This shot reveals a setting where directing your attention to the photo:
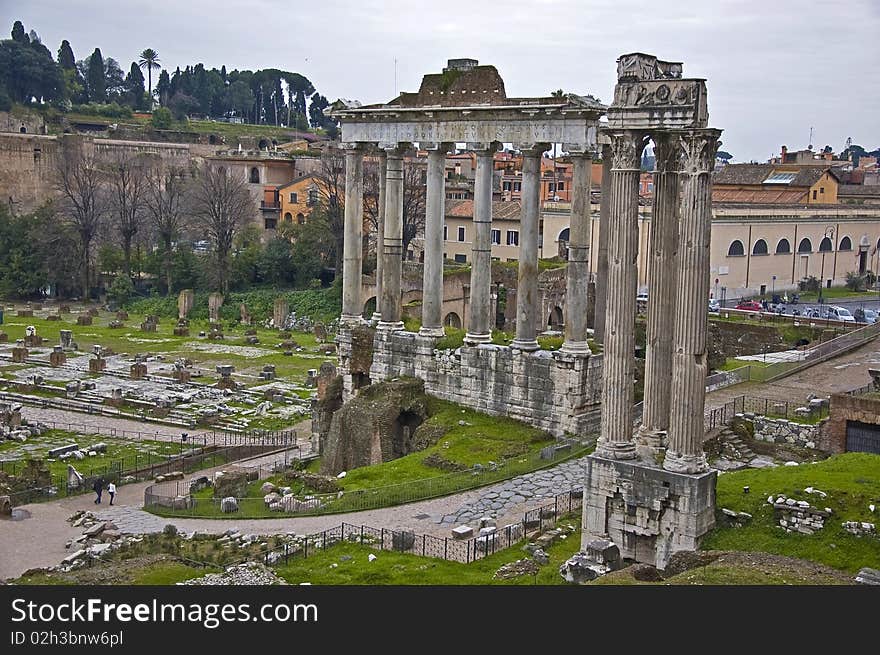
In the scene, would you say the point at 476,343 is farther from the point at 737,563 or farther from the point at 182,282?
the point at 182,282

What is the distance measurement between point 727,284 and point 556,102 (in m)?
28.8

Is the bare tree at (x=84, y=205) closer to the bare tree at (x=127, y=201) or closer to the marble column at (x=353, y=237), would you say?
Answer: the bare tree at (x=127, y=201)

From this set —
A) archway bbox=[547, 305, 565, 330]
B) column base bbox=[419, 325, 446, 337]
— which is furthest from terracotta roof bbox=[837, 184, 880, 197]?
column base bbox=[419, 325, 446, 337]

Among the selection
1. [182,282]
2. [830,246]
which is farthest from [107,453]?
[830,246]

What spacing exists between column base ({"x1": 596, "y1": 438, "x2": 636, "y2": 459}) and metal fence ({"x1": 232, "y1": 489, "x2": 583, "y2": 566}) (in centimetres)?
257

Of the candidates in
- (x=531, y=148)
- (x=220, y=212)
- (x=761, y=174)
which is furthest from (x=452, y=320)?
(x=761, y=174)

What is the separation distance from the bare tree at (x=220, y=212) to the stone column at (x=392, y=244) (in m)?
35.9

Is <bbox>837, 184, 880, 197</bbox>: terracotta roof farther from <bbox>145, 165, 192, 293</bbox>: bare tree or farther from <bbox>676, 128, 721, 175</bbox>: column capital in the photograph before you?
<bbox>676, 128, 721, 175</bbox>: column capital

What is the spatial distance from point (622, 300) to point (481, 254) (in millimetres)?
10117

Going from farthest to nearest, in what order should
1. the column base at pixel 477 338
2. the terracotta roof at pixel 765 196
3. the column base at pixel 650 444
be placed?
the terracotta roof at pixel 765 196 < the column base at pixel 477 338 < the column base at pixel 650 444

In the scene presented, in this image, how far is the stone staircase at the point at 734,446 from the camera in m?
23.3

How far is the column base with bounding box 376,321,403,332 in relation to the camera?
98.0 ft

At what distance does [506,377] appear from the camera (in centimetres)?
2731

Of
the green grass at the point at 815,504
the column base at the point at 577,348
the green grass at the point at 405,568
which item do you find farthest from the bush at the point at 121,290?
the green grass at the point at 815,504
